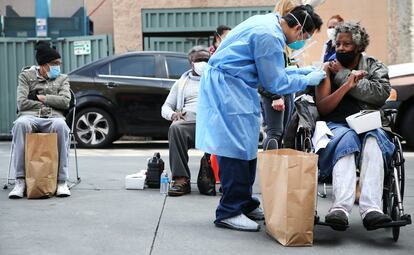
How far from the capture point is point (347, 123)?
483 cm

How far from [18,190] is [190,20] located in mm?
9393

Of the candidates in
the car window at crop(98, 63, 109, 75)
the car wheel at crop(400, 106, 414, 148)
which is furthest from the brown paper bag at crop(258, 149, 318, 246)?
the car window at crop(98, 63, 109, 75)

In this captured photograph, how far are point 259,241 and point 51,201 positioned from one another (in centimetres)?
217

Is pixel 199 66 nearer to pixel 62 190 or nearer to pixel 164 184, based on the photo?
pixel 164 184

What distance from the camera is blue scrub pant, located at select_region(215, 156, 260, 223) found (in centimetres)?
484

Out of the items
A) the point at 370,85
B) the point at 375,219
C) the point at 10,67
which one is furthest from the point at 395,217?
the point at 10,67

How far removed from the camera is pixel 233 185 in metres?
4.85

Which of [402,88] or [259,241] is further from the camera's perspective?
[402,88]

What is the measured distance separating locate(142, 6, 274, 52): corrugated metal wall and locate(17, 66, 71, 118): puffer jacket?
8.17 m

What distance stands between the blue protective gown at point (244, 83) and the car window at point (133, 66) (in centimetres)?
573

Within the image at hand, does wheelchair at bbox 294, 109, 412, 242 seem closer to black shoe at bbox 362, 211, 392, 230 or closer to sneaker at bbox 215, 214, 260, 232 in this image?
Answer: black shoe at bbox 362, 211, 392, 230

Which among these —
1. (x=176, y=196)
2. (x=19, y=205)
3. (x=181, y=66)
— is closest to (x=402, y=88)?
(x=181, y=66)

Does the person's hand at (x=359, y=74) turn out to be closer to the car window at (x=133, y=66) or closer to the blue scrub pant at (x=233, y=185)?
the blue scrub pant at (x=233, y=185)

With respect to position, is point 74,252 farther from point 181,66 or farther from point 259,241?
point 181,66
